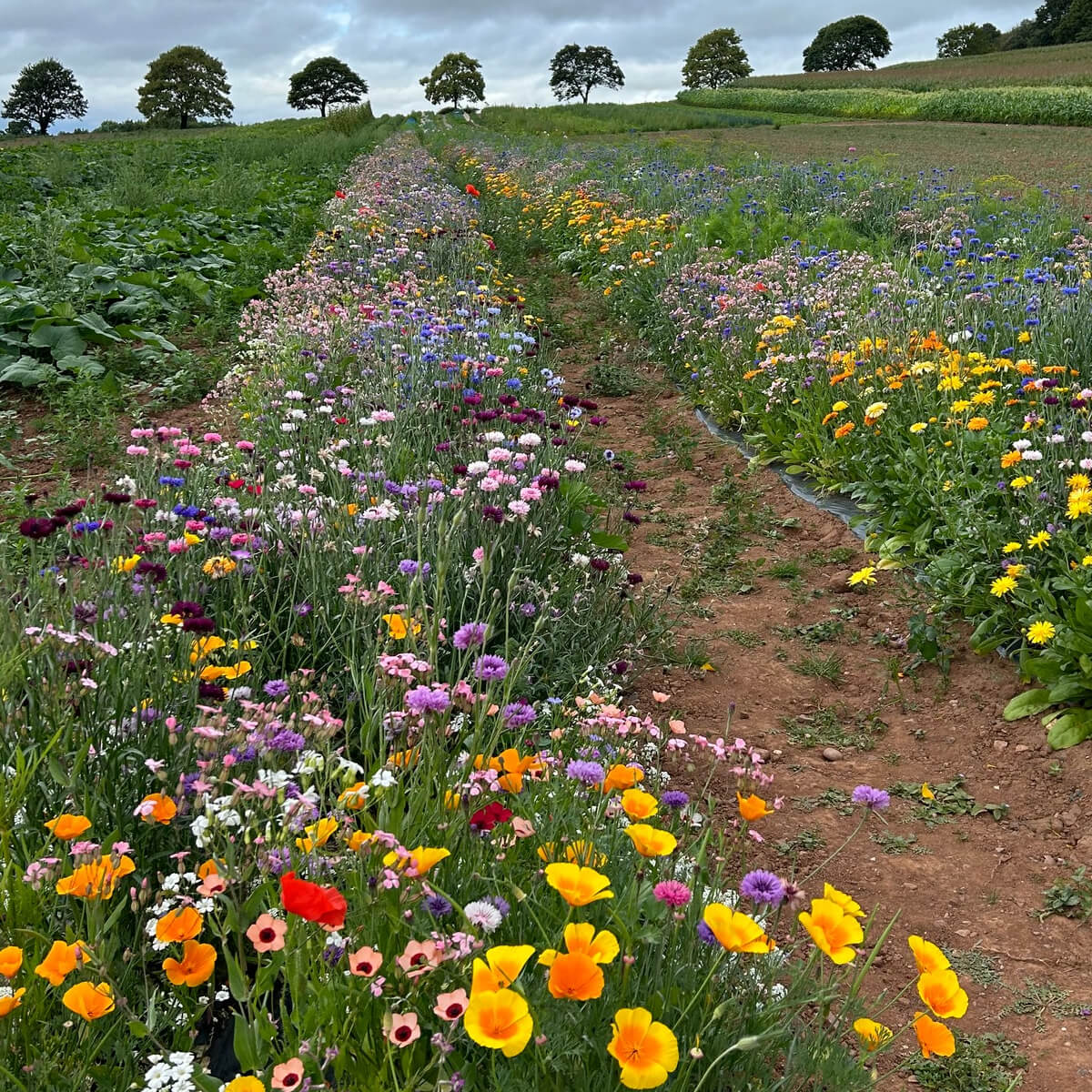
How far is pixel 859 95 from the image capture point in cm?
4484

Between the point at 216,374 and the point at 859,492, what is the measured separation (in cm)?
505

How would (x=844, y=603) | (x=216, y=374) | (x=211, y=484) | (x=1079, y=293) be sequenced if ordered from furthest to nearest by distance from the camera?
1. (x=216, y=374)
2. (x=1079, y=293)
3. (x=844, y=603)
4. (x=211, y=484)

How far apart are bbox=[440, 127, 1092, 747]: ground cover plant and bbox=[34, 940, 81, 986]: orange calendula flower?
3277mm

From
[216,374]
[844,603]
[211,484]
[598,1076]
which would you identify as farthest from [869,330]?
[598,1076]

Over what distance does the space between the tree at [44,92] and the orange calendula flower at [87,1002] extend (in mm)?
92411

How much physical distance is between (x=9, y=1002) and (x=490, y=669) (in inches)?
38.8

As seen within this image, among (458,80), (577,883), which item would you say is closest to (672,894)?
(577,883)

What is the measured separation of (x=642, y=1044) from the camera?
3.71 feet

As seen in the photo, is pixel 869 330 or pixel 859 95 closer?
pixel 869 330

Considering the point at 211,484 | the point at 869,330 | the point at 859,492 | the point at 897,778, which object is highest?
the point at 869,330

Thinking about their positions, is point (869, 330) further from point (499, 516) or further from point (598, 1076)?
point (598, 1076)

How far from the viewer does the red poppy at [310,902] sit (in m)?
1.06

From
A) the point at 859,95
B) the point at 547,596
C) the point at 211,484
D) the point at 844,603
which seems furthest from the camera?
the point at 859,95

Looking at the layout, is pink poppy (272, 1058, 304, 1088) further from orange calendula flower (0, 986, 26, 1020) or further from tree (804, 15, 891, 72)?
tree (804, 15, 891, 72)
